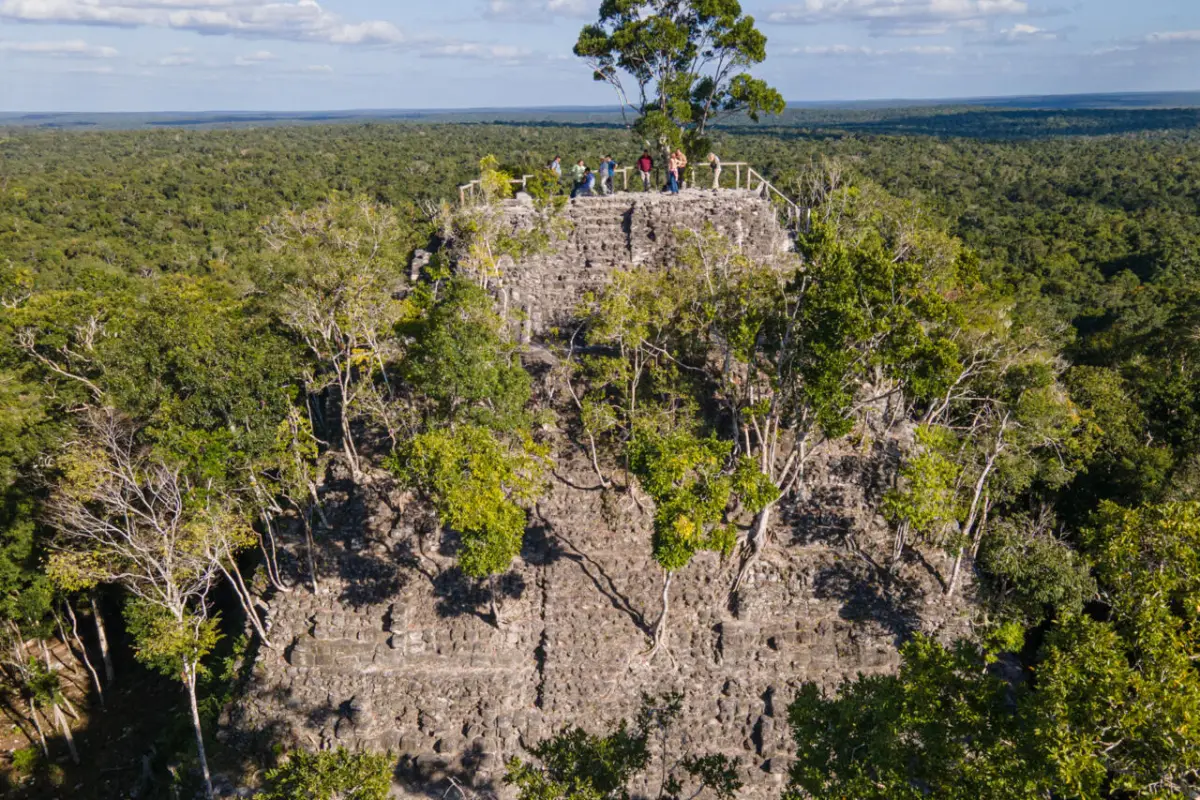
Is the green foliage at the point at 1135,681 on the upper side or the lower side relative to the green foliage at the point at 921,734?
upper

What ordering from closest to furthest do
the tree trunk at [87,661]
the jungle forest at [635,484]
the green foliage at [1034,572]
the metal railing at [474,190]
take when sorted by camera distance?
the jungle forest at [635,484] → the green foliage at [1034,572] → the tree trunk at [87,661] → the metal railing at [474,190]

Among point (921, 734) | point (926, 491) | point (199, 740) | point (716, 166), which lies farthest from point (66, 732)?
point (716, 166)

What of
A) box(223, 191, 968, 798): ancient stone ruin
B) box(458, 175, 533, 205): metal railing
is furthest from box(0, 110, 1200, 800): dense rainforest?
box(458, 175, 533, 205): metal railing

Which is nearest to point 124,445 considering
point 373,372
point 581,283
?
point 373,372

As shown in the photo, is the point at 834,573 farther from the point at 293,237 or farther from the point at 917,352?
the point at 293,237

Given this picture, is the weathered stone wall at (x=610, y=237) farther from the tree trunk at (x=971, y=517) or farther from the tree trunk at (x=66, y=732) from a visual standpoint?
the tree trunk at (x=66, y=732)

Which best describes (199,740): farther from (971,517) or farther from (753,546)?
(971,517)

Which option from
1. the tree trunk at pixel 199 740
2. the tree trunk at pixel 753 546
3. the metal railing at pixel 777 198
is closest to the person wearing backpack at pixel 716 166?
the metal railing at pixel 777 198
